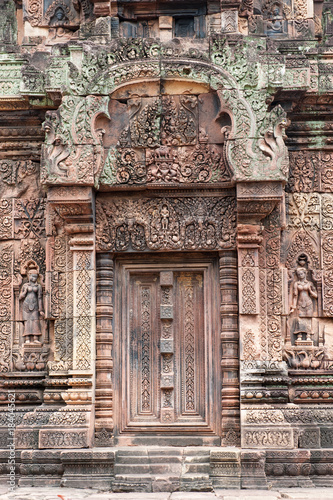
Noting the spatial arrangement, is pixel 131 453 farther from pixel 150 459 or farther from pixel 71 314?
pixel 71 314

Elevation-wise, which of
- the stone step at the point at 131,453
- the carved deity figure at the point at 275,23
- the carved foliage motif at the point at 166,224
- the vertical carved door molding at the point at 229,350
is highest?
the carved deity figure at the point at 275,23

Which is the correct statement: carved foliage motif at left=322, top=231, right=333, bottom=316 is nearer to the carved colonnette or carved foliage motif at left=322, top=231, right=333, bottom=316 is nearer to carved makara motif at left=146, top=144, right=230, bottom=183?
carved makara motif at left=146, top=144, right=230, bottom=183

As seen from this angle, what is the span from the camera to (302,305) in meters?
10.4

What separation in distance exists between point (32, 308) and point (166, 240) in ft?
6.53

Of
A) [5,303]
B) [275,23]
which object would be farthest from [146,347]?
[275,23]

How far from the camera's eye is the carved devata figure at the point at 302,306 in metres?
10.4

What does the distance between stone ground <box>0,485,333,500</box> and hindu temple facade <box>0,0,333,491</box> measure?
0.35 metres

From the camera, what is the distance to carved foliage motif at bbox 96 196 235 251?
10266 millimetres

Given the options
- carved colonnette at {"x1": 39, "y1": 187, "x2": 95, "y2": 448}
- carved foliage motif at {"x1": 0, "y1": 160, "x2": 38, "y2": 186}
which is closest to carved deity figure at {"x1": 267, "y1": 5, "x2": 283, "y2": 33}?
carved colonnette at {"x1": 39, "y1": 187, "x2": 95, "y2": 448}

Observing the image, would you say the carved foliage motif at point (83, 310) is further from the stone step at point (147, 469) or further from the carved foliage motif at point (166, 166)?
the stone step at point (147, 469)

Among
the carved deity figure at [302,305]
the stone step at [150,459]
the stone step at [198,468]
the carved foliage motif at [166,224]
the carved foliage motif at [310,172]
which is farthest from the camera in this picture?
the carved foliage motif at [310,172]

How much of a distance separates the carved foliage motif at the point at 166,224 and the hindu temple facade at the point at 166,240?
2cm

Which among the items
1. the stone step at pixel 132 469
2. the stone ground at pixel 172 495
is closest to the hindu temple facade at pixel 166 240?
the stone step at pixel 132 469

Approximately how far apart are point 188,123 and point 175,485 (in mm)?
4477
